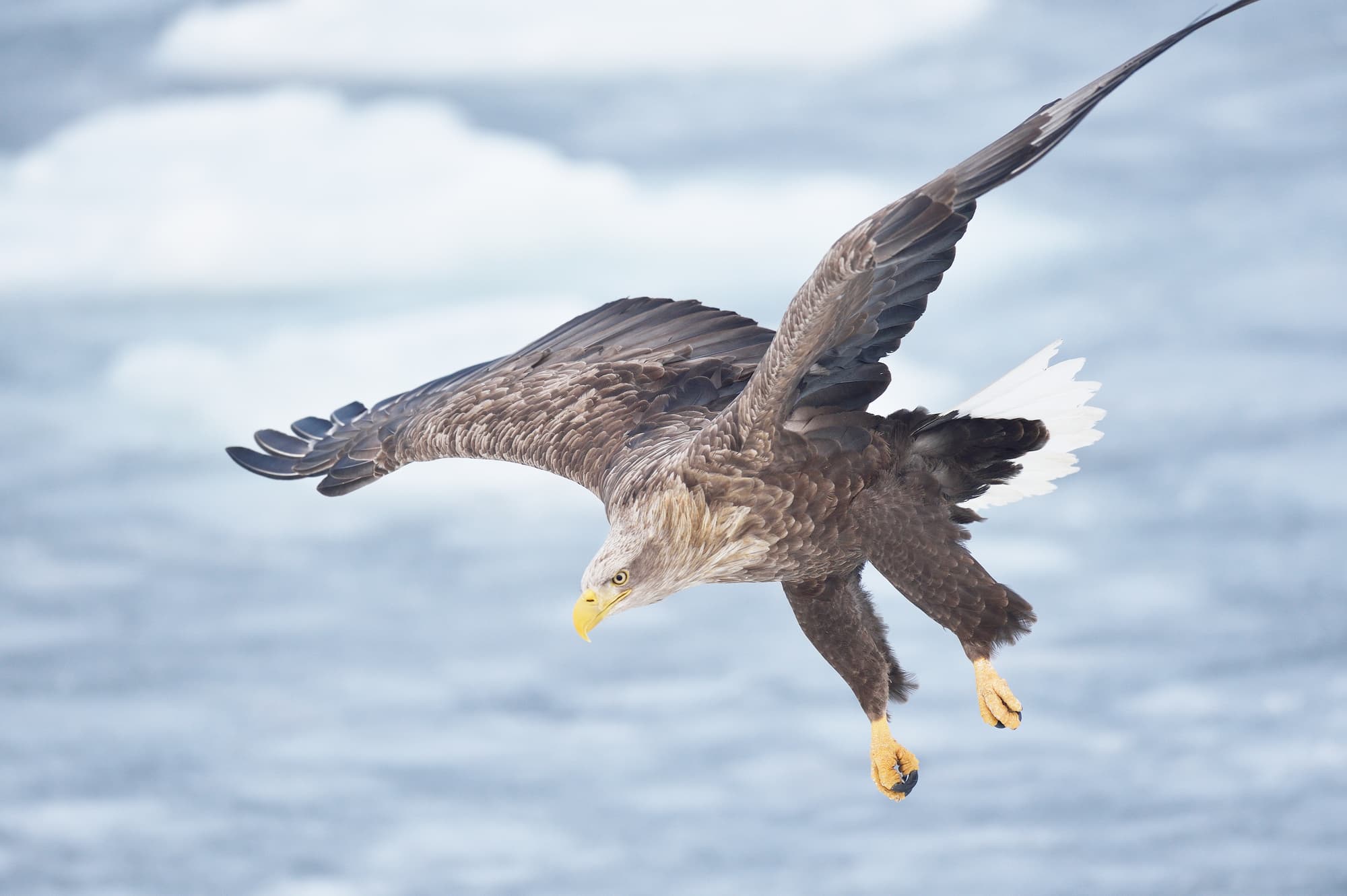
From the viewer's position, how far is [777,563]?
734 centimetres

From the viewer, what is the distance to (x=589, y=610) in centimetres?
689

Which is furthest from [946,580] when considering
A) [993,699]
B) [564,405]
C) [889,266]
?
[564,405]

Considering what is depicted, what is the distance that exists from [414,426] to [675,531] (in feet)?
9.85

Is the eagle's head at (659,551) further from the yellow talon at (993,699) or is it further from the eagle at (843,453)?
the yellow talon at (993,699)

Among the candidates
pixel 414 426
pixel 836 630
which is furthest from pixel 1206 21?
pixel 414 426

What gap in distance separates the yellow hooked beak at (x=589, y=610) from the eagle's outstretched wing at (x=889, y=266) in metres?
0.85

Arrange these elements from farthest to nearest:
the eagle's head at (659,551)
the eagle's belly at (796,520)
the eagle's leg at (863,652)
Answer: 1. the eagle's leg at (863,652)
2. the eagle's belly at (796,520)
3. the eagle's head at (659,551)

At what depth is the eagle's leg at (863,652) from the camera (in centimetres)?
803

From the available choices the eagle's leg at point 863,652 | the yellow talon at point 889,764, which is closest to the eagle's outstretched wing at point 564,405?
the eagle's leg at point 863,652

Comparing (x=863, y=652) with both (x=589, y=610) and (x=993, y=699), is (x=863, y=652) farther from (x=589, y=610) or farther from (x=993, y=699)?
(x=589, y=610)

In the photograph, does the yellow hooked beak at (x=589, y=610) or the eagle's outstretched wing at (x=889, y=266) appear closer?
the eagle's outstretched wing at (x=889, y=266)

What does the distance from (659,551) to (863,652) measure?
158 cm

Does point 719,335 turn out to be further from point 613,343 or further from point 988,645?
point 988,645

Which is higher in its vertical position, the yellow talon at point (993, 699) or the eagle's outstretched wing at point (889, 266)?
the eagle's outstretched wing at point (889, 266)
